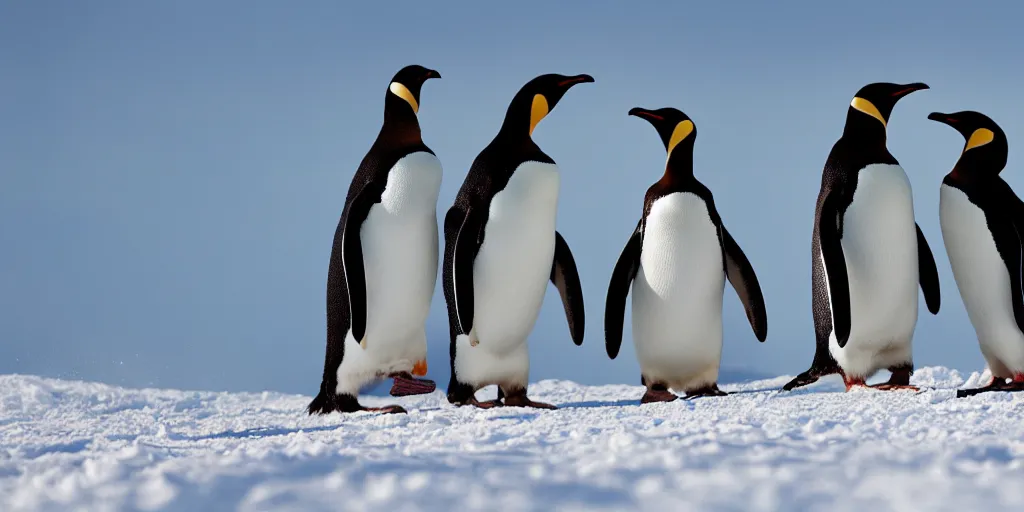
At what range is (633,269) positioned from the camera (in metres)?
5.58

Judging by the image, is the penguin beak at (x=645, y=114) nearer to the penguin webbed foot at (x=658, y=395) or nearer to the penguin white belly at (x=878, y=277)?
the penguin white belly at (x=878, y=277)

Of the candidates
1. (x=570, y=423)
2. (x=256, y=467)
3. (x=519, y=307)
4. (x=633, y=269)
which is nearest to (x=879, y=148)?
(x=633, y=269)

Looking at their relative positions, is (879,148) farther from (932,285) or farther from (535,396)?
(535,396)

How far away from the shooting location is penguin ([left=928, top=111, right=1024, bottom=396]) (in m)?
5.25

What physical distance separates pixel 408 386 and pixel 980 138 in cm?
344

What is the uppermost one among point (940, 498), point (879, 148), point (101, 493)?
point (879, 148)

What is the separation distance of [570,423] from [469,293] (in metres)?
1.43

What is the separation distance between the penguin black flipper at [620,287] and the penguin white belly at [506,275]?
499mm

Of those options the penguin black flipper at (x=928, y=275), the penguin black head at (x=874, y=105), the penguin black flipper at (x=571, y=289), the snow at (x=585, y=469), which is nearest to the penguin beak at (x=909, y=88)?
the penguin black head at (x=874, y=105)

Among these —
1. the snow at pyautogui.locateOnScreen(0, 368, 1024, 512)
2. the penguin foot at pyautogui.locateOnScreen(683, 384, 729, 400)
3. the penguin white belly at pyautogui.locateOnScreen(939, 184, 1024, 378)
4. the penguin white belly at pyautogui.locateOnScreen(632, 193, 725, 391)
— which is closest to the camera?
the snow at pyautogui.locateOnScreen(0, 368, 1024, 512)

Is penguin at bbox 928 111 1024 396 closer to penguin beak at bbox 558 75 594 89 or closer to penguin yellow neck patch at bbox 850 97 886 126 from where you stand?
penguin yellow neck patch at bbox 850 97 886 126

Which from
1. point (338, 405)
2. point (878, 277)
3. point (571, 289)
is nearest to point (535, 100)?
point (571, 289)

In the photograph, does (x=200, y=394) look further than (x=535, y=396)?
Yes

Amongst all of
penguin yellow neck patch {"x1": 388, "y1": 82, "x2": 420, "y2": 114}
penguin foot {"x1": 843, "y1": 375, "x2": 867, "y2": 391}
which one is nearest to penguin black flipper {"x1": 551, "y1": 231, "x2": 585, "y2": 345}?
penguin yellow neck patch {"x1": 388, "y1": 82, "x2": 420, "y2": 114}
